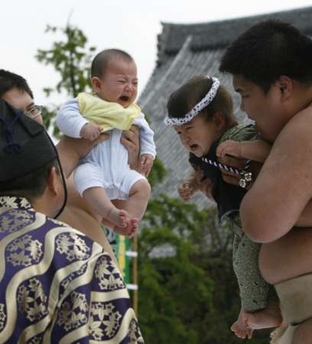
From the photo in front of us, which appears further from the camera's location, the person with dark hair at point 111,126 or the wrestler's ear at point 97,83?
the wrestler's ear at point 97,83

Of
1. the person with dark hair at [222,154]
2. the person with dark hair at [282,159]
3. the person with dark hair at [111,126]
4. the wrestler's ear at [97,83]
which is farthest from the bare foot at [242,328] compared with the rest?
the wrestler's ear at [97,83]

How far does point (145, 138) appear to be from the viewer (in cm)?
406

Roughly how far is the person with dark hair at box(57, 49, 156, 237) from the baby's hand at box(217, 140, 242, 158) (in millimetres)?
679

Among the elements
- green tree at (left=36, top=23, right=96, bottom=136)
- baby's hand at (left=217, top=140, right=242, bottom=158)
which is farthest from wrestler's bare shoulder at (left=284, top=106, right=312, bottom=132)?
green tree at (left=36, top=23, right=96, bottom=136)

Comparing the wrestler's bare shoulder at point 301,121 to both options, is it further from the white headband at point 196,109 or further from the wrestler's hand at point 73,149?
the wrestler's hand at point 73,149

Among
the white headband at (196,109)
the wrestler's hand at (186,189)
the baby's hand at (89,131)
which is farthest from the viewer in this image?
the baby's hand at (89,131)

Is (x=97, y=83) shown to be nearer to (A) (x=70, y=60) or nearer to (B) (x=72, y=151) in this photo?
(B) (x=72, y=151)

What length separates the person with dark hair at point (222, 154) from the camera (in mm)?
3324

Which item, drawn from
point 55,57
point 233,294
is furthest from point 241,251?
point 233,294

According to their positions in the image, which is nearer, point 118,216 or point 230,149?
point 230,149

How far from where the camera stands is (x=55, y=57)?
13.8 meters

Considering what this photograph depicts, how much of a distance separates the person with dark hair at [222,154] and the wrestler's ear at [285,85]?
7.1 inches

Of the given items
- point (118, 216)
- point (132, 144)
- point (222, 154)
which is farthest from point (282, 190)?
point (132, 144)

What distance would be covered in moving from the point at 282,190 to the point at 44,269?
2.33 feet
